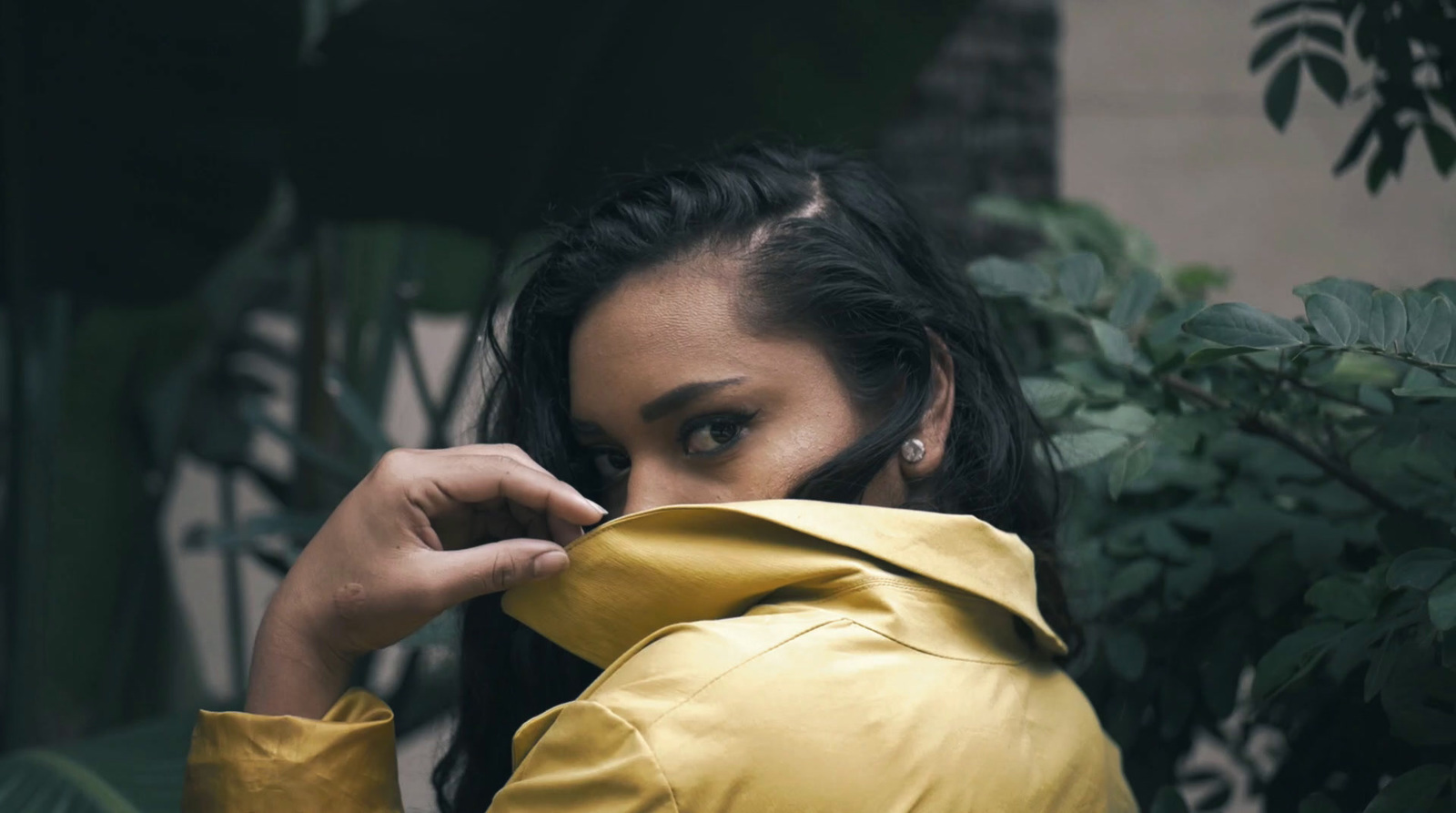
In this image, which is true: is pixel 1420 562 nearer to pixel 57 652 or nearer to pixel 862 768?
pixel 862 768

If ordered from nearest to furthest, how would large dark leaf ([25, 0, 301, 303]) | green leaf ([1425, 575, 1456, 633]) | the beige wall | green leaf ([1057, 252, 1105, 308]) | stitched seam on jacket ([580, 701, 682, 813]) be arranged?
stitched seam on jacket ([580, 701, 682, 813]), green leaf ([1425, 575, 1456, 633]), green leaf ([1057, 252, 1105, 308]), large dark leaf ([25, 0, 301, 303]), the beige wall

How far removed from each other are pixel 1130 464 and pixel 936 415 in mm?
229

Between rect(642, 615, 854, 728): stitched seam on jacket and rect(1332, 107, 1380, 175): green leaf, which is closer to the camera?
rect(642, 615, 854, 728): stitched seam on jacket

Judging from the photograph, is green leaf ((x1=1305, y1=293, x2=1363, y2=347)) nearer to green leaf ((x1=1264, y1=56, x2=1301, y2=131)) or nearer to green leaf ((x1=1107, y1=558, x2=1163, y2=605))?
green leaf ((x1=1107, y1=558, x2=1163, y2=605))

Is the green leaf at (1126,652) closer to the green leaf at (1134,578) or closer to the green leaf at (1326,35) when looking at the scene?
the green leaf at (1134,578)

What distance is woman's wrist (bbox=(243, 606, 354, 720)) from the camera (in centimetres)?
128

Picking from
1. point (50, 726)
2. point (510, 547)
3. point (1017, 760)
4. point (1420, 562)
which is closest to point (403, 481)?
point (510, 547)

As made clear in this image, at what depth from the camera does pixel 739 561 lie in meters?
1.12

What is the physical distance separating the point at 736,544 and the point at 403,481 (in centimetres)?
35

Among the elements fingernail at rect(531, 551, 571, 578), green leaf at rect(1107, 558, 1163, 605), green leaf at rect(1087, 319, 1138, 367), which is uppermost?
green leaf at rect(1087, 319, 1138, 367)

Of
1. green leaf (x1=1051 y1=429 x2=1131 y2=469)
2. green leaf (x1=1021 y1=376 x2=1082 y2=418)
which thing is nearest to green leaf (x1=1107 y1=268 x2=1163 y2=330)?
green leaf (x1=1021 y1=376 x2=1082 y2=418)

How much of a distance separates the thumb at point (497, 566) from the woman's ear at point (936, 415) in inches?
15.1

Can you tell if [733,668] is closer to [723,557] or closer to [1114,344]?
[723,557]

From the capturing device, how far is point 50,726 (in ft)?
8.81
